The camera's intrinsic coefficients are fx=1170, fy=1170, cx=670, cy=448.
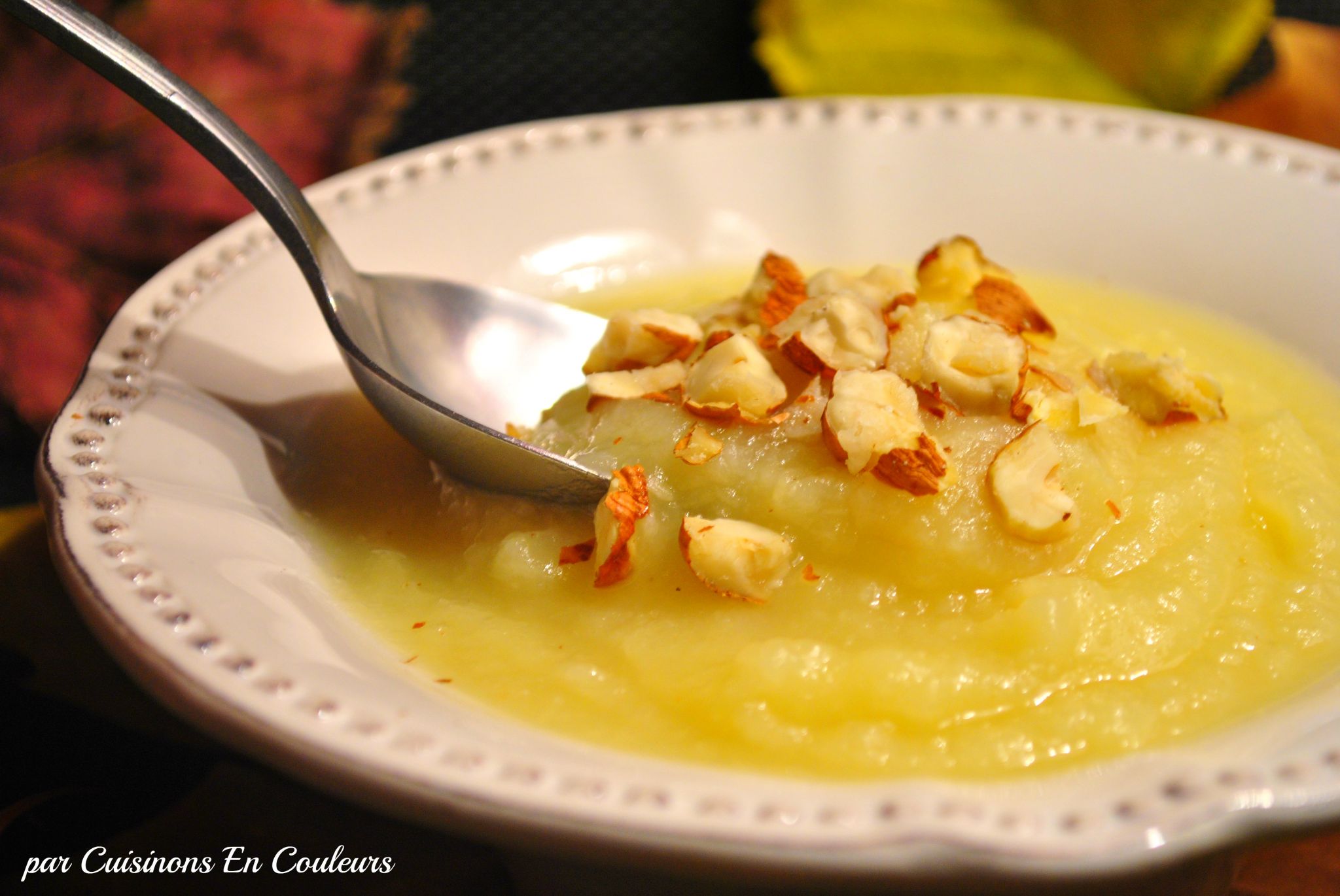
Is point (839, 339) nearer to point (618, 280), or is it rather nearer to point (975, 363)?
point (975, 363)

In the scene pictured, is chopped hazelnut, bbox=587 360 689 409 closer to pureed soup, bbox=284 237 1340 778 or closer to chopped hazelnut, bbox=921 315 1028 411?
pureed soup, bbox=284 237 1340 778

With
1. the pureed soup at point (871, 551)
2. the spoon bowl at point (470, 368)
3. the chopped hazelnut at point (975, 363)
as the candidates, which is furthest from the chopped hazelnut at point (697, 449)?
the chopped hazelnut at point (975, 363)

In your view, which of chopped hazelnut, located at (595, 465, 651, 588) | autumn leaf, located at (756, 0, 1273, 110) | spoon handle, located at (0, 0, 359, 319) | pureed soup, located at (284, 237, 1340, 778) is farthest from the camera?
autumn leaf, located at (756, 0, 1273, 110)

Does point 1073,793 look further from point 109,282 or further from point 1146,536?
point 109,282

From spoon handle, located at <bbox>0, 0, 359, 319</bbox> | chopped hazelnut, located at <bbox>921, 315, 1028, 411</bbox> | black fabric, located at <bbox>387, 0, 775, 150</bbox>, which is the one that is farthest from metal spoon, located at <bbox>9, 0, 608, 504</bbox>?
black fabric, located at <bbox>387, 0, 775, 150</bbox>

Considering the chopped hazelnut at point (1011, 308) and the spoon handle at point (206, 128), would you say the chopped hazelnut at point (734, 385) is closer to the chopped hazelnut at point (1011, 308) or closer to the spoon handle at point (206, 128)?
the chopped hazelnut at point (1011, 308)

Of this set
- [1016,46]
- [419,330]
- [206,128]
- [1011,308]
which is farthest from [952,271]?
[1016,46]
